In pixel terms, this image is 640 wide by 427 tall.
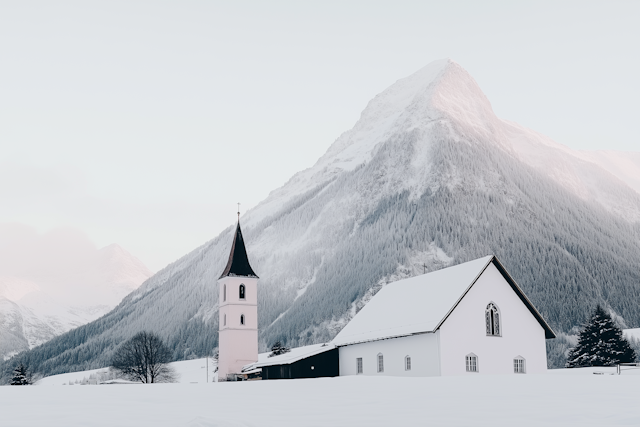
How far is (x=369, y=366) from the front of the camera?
56812 mm

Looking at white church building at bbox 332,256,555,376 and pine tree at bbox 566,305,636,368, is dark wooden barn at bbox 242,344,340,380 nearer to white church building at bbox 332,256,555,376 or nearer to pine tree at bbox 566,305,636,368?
white church building at bbox 332,256,555,376

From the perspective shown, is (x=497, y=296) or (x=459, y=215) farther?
(x=459, y=215)

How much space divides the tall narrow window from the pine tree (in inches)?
1103

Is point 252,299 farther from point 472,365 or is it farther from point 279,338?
point 279,338

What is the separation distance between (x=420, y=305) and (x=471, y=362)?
6.28 metres

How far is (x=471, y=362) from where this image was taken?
49.7 m

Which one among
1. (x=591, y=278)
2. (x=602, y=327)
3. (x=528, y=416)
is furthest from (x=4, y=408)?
(x=591, y=278)

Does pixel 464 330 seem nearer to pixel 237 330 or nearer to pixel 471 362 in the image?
pixel 471 362

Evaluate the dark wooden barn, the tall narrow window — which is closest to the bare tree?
the dark wooden barn

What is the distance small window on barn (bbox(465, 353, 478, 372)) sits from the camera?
162 feet

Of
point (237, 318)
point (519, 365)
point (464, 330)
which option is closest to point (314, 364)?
point (464, 330)

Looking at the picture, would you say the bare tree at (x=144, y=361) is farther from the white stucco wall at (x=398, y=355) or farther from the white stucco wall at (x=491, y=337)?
the white stucco wall at (x=491, y=337)

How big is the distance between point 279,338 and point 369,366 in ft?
401

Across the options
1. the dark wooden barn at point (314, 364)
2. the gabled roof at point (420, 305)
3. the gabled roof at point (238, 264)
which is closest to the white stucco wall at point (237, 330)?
the gabled roof at point (238, 264)
